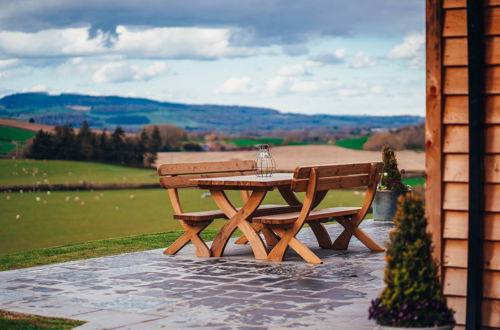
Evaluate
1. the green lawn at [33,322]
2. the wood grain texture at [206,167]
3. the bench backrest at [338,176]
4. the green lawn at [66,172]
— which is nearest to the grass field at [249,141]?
the green lawn at [66,172]

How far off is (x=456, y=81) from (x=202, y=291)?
2.90m

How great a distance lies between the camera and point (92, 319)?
18.2ft

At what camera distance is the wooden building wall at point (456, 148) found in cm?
479

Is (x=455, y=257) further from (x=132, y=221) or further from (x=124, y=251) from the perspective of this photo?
(x=132, y=221)

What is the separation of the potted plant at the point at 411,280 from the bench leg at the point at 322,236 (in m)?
4.76

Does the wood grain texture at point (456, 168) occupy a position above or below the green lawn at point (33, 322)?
above

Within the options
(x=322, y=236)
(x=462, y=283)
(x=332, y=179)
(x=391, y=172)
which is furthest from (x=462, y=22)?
(x=391, y=172)

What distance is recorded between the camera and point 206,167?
30.3 ft

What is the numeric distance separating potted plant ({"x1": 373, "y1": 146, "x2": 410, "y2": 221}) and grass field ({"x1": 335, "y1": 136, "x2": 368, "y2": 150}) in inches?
953

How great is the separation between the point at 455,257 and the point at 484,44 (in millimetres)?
1378

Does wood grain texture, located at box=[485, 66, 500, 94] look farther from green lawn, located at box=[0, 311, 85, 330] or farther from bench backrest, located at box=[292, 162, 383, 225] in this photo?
green lawn, located at box=[0, 311, 85, 330]

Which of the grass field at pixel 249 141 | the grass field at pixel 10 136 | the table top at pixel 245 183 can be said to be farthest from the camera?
the grass field at pixel 249 141

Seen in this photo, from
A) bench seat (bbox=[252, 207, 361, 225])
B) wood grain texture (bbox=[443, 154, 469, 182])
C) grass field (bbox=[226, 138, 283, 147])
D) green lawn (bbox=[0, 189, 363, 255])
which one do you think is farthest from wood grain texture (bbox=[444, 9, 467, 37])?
grass field (bbox=[226, 138, 283, 147])

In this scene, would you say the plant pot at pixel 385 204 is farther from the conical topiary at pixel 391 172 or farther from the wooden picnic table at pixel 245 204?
the wooden picnic table at pixel 245 204
